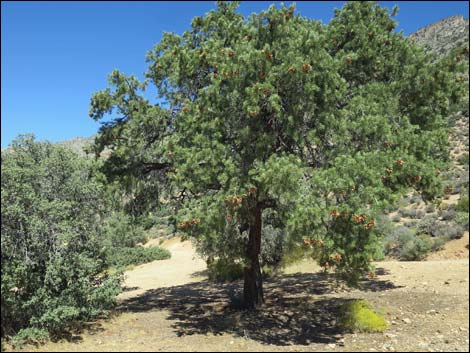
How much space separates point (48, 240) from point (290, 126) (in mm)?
5311

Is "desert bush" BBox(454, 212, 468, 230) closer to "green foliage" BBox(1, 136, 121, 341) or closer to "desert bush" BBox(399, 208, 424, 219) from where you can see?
"desert bush" BBox(399, 208, 424, 219)

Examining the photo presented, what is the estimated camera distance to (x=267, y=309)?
1091cm

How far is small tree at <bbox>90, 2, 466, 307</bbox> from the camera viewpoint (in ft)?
23.8

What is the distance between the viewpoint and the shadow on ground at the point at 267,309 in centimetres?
905

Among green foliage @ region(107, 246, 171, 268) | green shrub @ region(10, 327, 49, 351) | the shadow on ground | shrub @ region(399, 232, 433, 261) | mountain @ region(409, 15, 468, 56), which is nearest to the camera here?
green shrub @ region(10, 327, 49, 351)

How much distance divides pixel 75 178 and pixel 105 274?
100 inches

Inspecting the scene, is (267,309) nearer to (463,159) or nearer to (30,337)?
(30,337)

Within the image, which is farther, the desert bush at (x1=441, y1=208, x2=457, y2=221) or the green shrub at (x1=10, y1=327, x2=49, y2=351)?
the desert bush at (x1=441, y1=208, x2=457, y2=221)

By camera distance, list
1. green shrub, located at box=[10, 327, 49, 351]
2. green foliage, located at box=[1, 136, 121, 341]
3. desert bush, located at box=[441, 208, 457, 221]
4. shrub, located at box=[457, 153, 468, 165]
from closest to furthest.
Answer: green shrub, located at box=[10, 327, 49, 351] → green foliage, located at box=[1, 136, 121, 341] → desert bush, located at box=[441, 208, 457, 221] → shrub, located at box=[457, 153, 468, 165]

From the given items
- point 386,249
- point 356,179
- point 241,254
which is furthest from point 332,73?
point 386,249

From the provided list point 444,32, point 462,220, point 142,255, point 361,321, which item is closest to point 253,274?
point 361,321

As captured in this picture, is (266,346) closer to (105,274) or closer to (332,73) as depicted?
(105,274)

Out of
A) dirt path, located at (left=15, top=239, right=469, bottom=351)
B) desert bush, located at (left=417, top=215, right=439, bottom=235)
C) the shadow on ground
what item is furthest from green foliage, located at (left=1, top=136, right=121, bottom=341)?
desert bush, located at (left=417, top=215, right=439, bottom=235)

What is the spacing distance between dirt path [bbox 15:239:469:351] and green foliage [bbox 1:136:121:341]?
2.57 feet
